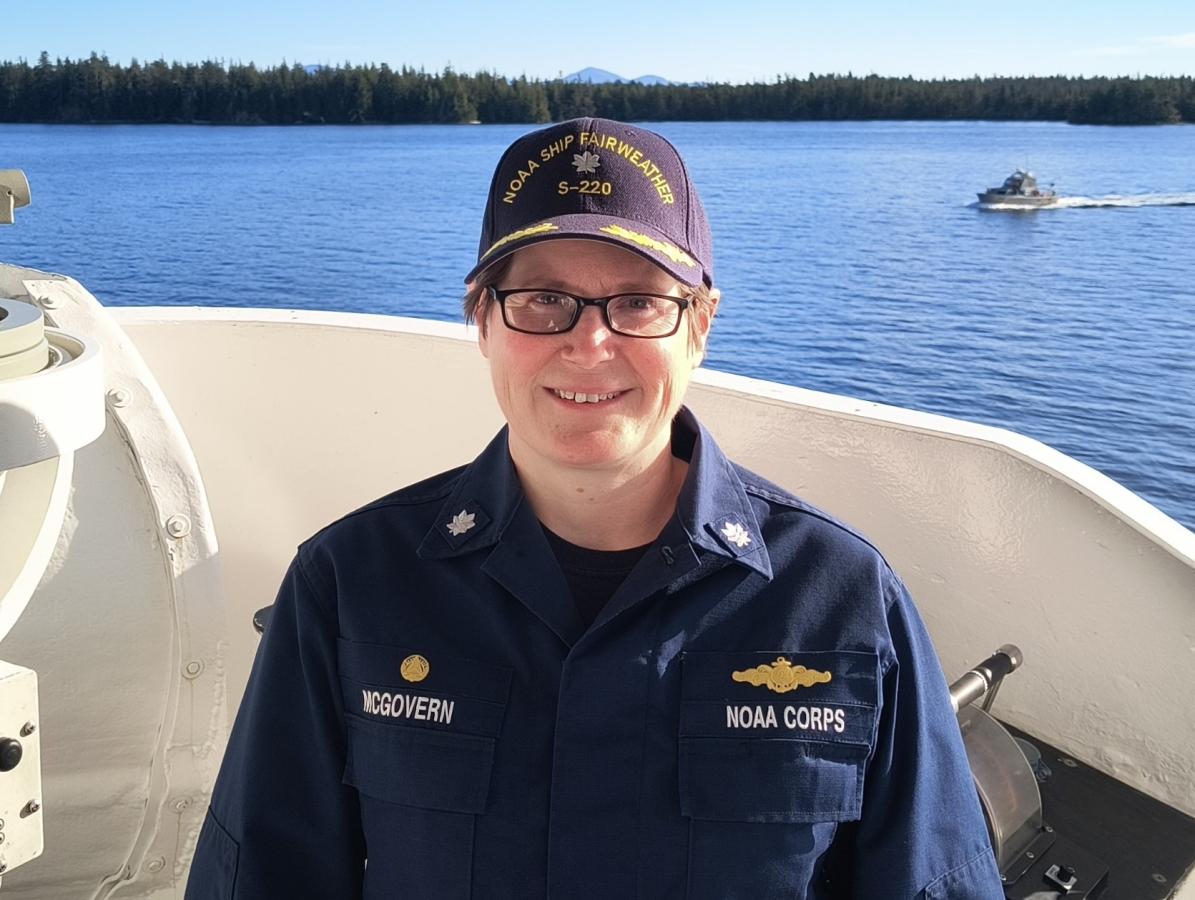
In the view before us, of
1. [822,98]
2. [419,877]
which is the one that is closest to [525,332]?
[419,877]

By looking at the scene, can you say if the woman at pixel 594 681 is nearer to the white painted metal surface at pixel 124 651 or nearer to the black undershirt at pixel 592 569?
the black undershirt at pixel 592 569

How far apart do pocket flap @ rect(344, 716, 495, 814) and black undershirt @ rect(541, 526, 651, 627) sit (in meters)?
0.18

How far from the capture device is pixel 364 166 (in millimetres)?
39625

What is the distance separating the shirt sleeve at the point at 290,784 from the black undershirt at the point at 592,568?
255 millimetres

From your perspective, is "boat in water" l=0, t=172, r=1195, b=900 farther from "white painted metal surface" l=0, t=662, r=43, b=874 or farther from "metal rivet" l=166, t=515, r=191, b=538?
"white painted metal surface" l=0, t=662, r=43, b=874

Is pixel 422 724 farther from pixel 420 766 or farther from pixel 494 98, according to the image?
pixel 494 98


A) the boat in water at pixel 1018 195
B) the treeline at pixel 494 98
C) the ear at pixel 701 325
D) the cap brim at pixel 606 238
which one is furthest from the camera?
the treeline at pixel 494 98

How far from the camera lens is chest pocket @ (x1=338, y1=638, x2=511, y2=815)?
1065mm

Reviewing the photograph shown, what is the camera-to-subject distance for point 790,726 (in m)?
1.09

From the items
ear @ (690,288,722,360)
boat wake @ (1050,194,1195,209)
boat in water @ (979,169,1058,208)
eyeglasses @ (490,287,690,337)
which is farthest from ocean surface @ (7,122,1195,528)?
eyeglasses @ (490,287,690,337)

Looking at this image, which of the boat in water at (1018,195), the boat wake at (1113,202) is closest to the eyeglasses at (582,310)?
the boat wake at (1113,202)

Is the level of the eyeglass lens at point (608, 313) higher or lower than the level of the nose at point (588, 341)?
higher

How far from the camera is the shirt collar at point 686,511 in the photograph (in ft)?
3.59

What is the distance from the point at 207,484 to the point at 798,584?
187 centimetres
